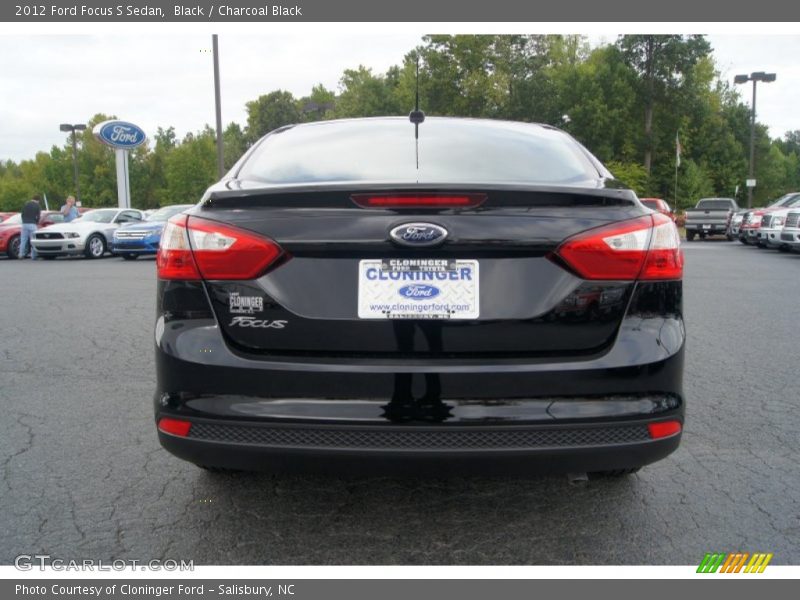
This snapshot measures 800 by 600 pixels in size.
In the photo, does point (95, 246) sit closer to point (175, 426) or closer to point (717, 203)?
point (175, 426)

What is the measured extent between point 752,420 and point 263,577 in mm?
3055

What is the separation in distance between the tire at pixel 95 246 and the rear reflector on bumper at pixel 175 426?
19720mm

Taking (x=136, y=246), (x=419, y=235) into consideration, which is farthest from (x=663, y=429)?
(x=136, y=246)

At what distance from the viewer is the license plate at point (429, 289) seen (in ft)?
7.70

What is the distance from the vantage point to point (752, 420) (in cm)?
421

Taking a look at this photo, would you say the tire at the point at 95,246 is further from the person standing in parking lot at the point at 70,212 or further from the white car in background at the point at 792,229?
the white car in background at the point at 792,229

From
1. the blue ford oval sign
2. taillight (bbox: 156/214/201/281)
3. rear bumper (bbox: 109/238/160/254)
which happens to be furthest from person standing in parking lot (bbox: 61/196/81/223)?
taillight (bbox: 156/214/201/281)

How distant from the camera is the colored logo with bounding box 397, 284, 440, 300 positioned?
7.70ft

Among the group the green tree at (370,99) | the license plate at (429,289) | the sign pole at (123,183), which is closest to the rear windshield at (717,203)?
the sign pole at (123,183)

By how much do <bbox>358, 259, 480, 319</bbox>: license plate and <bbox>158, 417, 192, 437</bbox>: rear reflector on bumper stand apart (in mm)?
754

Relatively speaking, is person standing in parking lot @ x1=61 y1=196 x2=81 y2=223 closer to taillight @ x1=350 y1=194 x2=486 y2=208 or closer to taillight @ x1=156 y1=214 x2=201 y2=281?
taillight @ x1=156 y1=214 x2=201 y2=281

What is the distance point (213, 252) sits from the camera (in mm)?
2451

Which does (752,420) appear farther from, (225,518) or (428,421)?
(225,518)

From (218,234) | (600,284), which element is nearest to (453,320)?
(600,284)
